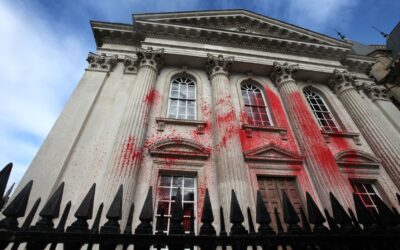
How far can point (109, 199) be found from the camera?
→ 17.2ft

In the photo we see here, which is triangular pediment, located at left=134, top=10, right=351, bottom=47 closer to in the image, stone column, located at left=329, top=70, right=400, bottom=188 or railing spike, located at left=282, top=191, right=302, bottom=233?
stone column, located at left=329, top=70, right=400, bottom=188

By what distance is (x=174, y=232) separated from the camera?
1.59 m

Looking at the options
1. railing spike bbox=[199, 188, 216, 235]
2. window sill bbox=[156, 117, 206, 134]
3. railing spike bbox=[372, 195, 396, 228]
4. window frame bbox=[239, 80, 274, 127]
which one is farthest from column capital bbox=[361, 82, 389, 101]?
railing spike bbox=[199, 188, 216, 235]

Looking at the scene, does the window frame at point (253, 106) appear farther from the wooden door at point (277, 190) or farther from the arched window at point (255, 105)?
the wooden door at point (277, 190)

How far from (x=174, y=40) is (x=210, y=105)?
4.43 meters

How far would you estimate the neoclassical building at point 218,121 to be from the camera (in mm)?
6285

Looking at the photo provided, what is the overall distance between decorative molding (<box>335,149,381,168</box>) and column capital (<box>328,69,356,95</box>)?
3.95m

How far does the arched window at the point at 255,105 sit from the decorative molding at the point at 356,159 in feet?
10.1

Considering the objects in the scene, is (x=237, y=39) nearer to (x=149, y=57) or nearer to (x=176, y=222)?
(x=149, y=57)

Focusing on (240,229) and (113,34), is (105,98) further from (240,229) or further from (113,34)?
(240,229)

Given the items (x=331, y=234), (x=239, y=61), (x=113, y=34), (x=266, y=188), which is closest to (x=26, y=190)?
(x=331, y=234)

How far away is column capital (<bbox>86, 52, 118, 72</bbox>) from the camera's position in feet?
30.5

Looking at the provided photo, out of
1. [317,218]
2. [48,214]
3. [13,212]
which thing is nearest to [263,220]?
[317,218]

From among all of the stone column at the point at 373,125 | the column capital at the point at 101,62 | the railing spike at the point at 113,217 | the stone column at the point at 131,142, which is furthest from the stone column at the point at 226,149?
the stone column at the point at 373,125
